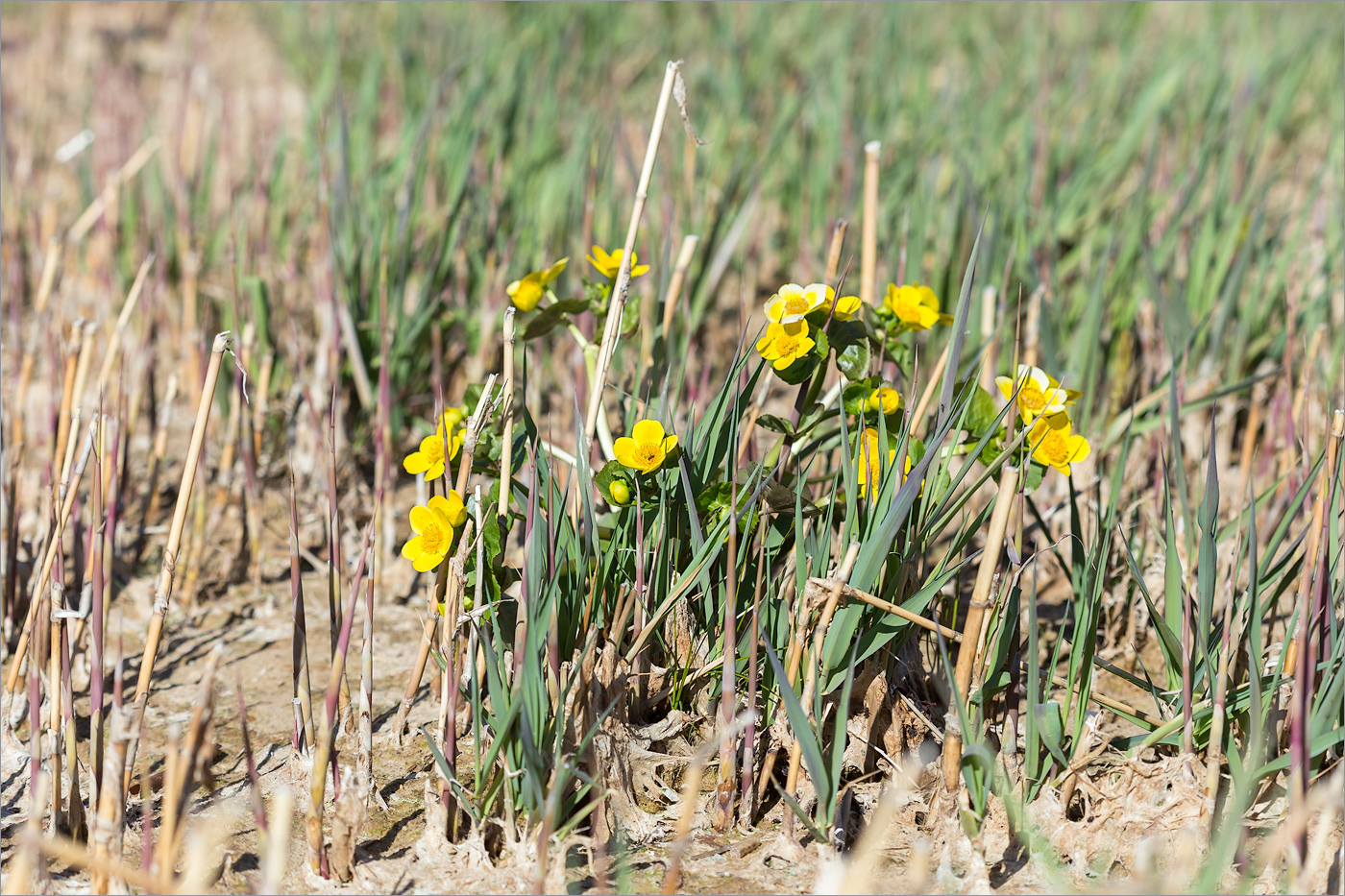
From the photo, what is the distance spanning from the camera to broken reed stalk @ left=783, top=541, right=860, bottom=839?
108 centimetres

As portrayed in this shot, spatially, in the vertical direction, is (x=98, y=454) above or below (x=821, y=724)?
above

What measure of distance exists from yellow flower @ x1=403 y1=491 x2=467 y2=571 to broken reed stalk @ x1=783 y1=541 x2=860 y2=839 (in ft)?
1.18

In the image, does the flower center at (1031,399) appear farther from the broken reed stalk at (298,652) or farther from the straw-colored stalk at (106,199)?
the straw-colored stalk at (106,199)

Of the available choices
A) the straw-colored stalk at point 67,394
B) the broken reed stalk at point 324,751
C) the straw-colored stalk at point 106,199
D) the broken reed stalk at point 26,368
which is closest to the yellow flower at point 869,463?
the broken reed stalk at point 324,751

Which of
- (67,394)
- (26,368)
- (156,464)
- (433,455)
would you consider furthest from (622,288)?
(26,368)

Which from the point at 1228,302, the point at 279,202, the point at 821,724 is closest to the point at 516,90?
the point at 279,202

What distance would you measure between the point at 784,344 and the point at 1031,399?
279 millimetres

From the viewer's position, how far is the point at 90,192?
244 centimetres

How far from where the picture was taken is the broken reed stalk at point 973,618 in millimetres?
1087

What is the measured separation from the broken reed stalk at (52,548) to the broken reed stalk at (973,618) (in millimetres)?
913

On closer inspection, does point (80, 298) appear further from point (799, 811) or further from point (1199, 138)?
point (1199, 138)

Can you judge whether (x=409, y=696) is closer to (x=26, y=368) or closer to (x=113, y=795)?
(x=113, y=795)

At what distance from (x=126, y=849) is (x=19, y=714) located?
288 mm

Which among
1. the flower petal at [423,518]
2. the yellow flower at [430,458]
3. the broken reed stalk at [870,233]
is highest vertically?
the broken reed stalk at [870,233]
